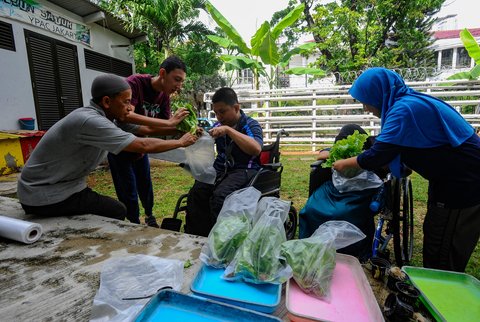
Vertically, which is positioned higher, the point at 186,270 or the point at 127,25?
the point at 127,25

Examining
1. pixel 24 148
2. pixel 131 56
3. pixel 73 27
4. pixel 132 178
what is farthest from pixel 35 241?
pixel 131 56

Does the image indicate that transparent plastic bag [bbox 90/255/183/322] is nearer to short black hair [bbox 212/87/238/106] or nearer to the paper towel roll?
the paper towel roll

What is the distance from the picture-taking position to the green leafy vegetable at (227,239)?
1.54m

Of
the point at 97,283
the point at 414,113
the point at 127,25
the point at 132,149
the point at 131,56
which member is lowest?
the point at 97,283

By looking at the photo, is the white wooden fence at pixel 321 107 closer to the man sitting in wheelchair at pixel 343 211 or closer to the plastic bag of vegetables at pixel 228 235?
the man sitting in wheelchair at pixel 343 211

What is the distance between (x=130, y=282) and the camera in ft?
4.80

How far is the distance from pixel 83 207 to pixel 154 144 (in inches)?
37.1

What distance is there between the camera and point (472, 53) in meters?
7.82

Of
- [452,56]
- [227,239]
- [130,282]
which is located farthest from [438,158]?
[452,56]

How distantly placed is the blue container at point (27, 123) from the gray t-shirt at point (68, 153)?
448cm

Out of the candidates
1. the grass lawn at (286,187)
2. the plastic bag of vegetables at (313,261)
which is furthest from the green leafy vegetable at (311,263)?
the grass lawn at (286,187)

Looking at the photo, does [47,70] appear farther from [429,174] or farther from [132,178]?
[429,174]

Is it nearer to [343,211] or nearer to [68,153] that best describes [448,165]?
[343,211]

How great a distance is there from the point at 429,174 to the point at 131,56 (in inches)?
367
